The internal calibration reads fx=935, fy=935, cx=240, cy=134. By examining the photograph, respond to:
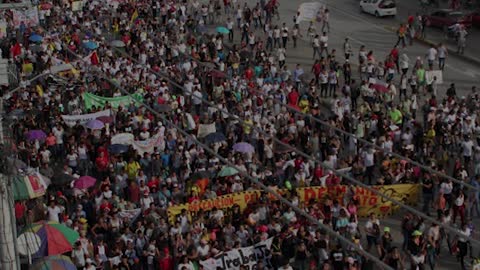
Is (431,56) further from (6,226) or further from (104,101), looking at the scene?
(6,226)

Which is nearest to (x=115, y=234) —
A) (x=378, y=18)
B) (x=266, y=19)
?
(x=266, y=19)

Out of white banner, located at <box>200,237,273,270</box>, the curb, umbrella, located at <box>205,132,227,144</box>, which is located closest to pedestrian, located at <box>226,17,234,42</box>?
the curb

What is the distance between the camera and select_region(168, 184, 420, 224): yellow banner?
21.0 metres

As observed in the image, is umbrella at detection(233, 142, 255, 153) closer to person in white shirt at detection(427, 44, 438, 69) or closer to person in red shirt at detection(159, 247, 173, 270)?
person in red shirt at detection(159, 247, 173, 270)

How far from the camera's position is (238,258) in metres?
18.8

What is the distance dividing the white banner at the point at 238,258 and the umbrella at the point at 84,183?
4393mm

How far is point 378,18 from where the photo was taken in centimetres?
4331

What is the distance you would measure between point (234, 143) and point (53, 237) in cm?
765

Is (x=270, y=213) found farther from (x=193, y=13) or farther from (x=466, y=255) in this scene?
(x=193, y=13)

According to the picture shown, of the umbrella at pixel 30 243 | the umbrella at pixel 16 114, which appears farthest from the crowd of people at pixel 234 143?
the umbrella at pixel 30 243

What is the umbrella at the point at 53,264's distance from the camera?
1727 cm

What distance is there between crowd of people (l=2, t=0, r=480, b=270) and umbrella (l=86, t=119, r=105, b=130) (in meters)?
0.15

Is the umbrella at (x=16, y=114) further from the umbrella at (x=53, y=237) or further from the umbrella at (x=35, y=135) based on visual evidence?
the umbrella at (x=53, y=237)

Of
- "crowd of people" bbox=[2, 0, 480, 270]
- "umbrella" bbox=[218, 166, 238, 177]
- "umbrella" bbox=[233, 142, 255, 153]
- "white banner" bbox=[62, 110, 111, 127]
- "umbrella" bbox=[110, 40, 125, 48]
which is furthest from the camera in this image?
"umbrella" bbox=[110, 40, 125, 48]
